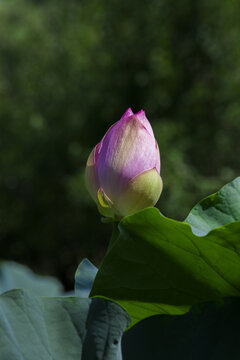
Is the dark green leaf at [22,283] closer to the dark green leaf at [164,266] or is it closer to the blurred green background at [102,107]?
the dark green leaf at [164,266]

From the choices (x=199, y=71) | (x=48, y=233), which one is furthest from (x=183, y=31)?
(x=48, y=233)

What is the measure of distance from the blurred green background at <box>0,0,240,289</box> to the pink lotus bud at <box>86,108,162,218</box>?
13.4ft

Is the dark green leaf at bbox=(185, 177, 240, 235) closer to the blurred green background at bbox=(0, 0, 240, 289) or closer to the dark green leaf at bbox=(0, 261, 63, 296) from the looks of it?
the dark green leaf at bbox=(0, 261, 63, 296)

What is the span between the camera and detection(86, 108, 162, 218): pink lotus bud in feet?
0.93

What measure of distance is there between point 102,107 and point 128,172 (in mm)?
4858

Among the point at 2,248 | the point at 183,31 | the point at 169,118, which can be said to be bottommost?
the point at 2,248

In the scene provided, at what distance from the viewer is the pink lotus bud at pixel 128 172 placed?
0.93ft

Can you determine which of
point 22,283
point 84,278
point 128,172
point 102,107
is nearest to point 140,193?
point 128,172

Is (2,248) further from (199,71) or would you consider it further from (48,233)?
(199,71)

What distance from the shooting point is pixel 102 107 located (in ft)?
16.6

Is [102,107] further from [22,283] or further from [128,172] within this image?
[128,172]

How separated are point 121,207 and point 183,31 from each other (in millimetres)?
4976

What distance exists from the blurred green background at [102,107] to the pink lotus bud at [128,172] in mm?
4078

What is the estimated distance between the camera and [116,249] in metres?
0.26
